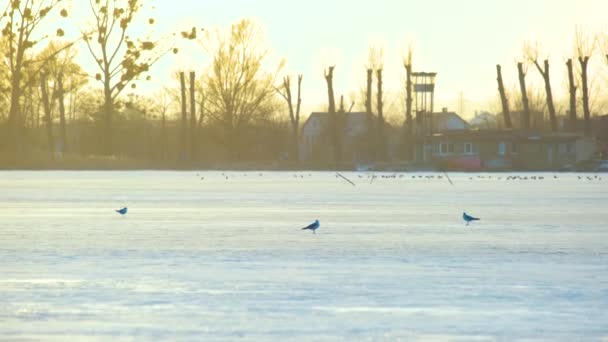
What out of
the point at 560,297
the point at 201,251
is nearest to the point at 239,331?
the point at 560,297

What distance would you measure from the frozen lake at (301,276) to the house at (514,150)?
7582cm

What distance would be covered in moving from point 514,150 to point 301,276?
93.7 m

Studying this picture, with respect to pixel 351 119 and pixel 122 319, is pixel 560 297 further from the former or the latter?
pixel 351 119

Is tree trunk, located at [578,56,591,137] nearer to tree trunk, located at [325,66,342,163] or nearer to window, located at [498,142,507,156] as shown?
window, located at [498,142,507,156]

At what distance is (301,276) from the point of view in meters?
16.2

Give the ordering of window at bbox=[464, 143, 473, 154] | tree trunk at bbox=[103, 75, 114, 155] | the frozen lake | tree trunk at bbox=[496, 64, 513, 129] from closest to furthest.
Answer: the frozen lake, tree trunk at bbox=[103, 75, 114, 155], window at bbox=[464, 143, 473, 154], tree trunk at bbox=[496, 64, 513, 129]

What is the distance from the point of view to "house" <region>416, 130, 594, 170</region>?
107 metres

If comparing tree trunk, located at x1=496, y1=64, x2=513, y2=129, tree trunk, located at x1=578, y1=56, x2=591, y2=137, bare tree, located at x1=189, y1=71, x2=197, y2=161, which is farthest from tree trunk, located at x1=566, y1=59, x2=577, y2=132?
bare tree, located at x1=189, y1=71, x2=197, y2=161

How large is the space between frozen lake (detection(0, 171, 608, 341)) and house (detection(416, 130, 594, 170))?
75825 mm

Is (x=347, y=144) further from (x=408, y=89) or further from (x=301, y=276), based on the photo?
(x=301, y=276)

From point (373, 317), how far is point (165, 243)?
372 inches

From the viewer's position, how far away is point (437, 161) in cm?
10938

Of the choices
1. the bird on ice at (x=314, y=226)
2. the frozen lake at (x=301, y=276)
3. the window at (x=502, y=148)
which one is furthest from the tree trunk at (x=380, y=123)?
the bird on ice at (x=314, y=226)

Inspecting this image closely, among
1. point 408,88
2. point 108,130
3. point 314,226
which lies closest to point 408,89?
point 408,88
